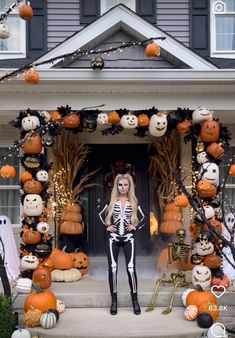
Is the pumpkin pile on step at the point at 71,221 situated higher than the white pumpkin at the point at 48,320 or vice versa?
the pumpkin pile on step at the point at 71,221

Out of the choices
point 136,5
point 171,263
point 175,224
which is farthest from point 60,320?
point 136,5

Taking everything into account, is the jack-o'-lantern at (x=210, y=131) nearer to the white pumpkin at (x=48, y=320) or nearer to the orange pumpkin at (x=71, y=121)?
the orange pumpkin at (x=71, y=121)

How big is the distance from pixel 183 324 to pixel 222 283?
42.2 inches

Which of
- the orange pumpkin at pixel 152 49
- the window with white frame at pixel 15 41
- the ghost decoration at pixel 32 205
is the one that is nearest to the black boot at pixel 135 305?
the ghost decoration at pixel 32 205

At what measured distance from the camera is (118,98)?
695 centimetres

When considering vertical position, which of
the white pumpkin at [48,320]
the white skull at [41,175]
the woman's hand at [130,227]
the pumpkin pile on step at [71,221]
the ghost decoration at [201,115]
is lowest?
the white pumpkin at [48,320]

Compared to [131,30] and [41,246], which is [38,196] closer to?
[41,246]

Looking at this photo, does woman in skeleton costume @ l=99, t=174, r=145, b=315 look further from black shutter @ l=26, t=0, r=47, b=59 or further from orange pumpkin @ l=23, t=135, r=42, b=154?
black shutter @ l=26, t=0, r=47, b=59

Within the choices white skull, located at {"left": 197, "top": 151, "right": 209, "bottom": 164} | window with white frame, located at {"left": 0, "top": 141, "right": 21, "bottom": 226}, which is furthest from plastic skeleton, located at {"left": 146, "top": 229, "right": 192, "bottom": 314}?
window with white frame, located at {"left": 0, "top": 141, "right": 21, "bottom": 226}

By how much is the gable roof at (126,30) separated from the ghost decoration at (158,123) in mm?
874

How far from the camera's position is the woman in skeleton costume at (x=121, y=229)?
6.06 metres

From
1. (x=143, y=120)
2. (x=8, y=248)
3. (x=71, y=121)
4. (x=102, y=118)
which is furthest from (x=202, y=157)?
(x=8, y=248)

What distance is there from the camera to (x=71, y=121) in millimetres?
6785

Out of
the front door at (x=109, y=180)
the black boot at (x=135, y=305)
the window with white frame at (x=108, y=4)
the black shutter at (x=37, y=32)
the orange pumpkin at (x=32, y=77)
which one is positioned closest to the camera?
the black boot at (x=135, y=305)
